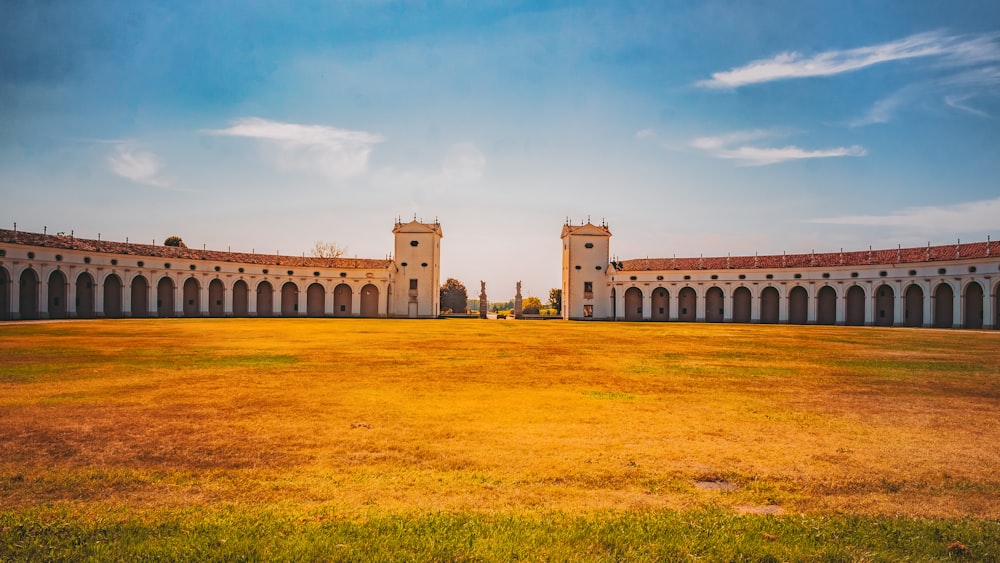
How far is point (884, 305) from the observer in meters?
53.4

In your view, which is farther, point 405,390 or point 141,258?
point 141,258

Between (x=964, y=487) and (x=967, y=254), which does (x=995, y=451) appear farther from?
(x=967, y=254)

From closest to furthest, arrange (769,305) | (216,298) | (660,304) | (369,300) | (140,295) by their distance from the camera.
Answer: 1. (140,295)
2. (769,305)
3. (216,298)
4. (660,304)
5. (369,300)

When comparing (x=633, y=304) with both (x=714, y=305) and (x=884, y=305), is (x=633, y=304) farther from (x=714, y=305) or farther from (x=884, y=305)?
(x=884, y=305)

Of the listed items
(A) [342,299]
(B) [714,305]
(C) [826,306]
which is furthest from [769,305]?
(A) [342,299]

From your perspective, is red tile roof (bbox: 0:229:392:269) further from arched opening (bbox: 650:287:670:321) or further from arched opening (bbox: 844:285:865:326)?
arched opening (bbox: 844:285:865:326)

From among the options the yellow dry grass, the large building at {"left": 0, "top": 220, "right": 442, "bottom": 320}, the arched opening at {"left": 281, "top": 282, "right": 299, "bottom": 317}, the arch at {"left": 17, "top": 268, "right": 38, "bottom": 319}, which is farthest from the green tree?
the yellow dry grass

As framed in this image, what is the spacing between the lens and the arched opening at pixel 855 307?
182ft

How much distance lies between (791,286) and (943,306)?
40.0 ft

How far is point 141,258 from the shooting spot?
54.0 metres

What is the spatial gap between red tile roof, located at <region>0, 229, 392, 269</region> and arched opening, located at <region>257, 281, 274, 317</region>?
3.14 metres

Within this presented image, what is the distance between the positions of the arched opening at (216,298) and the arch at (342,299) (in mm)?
11529

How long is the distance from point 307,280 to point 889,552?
2548 inches

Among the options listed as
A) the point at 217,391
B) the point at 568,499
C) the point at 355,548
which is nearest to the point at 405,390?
the point at 217,391
